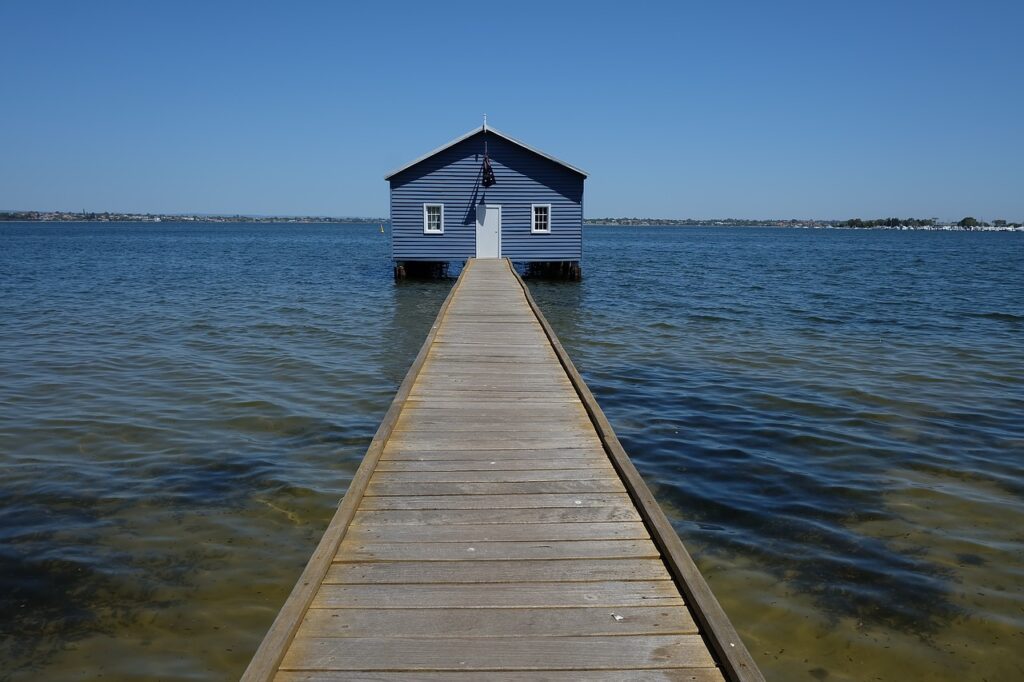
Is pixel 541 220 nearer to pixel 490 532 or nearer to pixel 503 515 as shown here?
pixel 503 515

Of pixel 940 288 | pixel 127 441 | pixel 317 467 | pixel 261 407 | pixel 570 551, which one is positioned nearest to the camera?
pixel 570 551

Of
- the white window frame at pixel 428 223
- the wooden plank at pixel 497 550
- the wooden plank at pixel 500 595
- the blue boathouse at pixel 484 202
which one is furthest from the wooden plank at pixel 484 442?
the white window frame at pixel 428 223

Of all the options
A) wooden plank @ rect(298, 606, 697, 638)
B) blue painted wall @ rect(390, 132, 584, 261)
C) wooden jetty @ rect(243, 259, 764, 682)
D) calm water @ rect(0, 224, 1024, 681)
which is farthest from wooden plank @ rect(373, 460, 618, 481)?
blue painted wall @ rect(390, 132, 584, 261)

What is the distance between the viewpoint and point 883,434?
9.72 m

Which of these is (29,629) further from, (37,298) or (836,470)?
(37,298)

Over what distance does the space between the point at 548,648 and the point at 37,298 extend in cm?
2799

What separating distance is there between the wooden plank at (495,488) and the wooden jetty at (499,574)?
0.02 m

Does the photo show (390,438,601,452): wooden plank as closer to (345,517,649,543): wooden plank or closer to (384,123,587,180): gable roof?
(345,517,649,543): wooden plank

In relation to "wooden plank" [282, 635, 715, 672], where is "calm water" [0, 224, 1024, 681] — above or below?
below

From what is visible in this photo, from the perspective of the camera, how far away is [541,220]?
A: 92.6 feet

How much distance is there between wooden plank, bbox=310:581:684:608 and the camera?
12.8 ft

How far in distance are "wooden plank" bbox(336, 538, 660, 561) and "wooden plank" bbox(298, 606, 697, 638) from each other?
573 mm

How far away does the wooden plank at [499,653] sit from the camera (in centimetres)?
338

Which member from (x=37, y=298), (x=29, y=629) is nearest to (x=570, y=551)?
(x=29, y=629)
